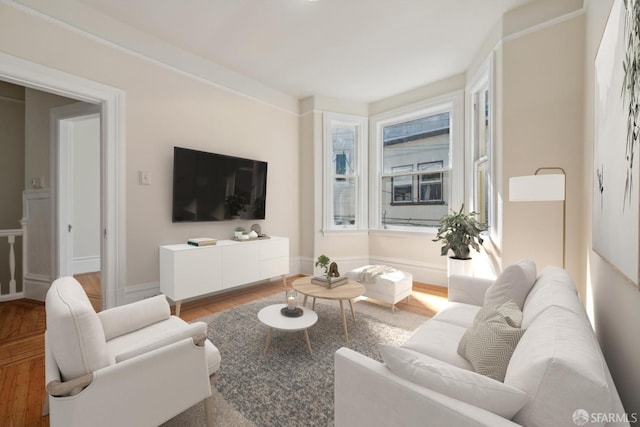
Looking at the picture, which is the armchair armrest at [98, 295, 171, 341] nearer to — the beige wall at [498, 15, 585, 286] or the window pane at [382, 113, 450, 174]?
the beige wall at [498, 15, 585, 286]

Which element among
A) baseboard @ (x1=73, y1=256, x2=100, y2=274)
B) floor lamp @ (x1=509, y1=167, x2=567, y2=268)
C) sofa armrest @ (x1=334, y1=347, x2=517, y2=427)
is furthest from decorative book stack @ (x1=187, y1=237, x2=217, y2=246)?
baseboard @ (x1=73, y1=256, x2=100, y2=274)

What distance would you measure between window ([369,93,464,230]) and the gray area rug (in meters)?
1.87

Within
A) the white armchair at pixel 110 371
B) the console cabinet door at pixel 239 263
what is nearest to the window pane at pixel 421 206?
the console cabinet door at pixel 239 263

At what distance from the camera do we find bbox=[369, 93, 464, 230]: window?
3999mm

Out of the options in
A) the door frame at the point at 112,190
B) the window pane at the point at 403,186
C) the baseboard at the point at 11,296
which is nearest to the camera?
the door frame at the point at 112,190

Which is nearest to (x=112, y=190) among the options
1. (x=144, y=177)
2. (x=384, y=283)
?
(x=144, y=177)

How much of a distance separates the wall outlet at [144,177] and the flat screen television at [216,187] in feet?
0.84

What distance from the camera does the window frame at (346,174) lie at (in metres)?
4.65

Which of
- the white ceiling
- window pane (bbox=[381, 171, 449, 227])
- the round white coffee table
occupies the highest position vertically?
the white ceiling

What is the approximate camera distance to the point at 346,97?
468cm

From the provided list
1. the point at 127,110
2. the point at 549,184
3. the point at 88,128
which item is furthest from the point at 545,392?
the point at 88,128

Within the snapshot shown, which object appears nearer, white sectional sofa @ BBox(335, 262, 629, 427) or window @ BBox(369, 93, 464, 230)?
white sectional sofa @ BBox(335, 262, 629, 427)

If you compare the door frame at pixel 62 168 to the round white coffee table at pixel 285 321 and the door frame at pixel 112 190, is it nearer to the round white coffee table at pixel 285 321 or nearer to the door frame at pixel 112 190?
the door frame at pixel 112 190

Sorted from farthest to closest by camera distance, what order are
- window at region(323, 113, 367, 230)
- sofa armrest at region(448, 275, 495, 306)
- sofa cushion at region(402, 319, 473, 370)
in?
window at region(323, 113, 367, 230) → sofa armrest at region(448, 275, 495, 306) → sofa cushion at region(402, 319, 473, 370)
